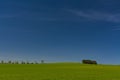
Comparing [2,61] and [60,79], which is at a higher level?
[2,61]

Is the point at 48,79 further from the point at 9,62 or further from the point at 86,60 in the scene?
the point at 86,60

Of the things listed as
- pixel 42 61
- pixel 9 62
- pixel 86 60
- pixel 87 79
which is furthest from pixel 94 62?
pixel 87 79

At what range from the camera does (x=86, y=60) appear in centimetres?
12925

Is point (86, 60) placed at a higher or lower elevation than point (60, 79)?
higher

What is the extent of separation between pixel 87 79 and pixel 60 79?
4.40 meters

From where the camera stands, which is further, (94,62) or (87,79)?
(94,62)

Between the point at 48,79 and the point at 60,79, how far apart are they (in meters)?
1.89

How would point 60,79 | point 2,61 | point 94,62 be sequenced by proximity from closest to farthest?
point 60,79 → point 2,61 → point 94,62

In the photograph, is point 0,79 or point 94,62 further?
point 94,62

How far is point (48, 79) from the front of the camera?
40.4m

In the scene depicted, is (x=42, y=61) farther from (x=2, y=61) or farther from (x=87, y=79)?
(x=87, y=79)

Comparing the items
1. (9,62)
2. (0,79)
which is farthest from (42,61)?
(0,79)

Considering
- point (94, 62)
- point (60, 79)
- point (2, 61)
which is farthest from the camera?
point (94, 62)

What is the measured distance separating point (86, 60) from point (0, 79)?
301 ft
